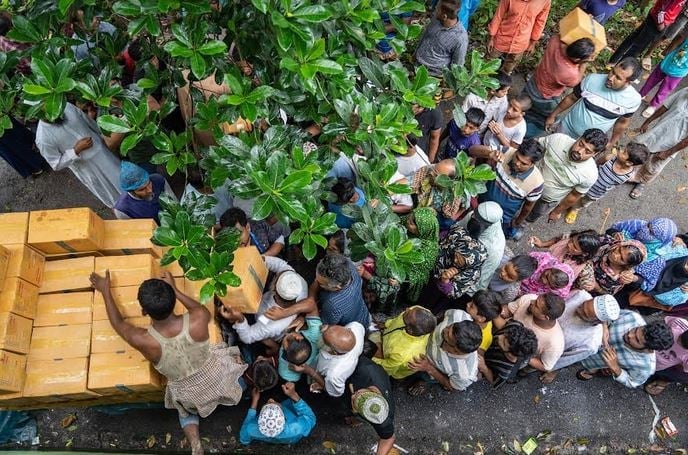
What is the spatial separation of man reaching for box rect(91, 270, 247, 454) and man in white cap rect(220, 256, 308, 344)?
0.61 feet

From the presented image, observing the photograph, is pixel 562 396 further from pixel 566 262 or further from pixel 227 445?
pixel 227 445

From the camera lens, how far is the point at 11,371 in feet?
9.61

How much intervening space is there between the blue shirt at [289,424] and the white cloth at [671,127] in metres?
4.39

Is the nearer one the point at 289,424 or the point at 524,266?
the point at 289,424

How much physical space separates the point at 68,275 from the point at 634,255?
416 cm

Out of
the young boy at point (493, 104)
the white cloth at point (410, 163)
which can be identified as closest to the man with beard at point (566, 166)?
the young boy at point (493, 104)

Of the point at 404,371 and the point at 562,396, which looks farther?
the point at 562,396

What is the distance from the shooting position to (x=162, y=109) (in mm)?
2525

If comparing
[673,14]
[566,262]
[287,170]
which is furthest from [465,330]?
[673,14]

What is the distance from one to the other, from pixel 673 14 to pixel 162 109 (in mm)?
6176

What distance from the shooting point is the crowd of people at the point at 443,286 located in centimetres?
333

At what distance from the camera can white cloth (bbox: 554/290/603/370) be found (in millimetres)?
3736

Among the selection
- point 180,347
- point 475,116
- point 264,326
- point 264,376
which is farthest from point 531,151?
point 180,347

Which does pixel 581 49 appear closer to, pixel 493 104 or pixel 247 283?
pixel 493 104
